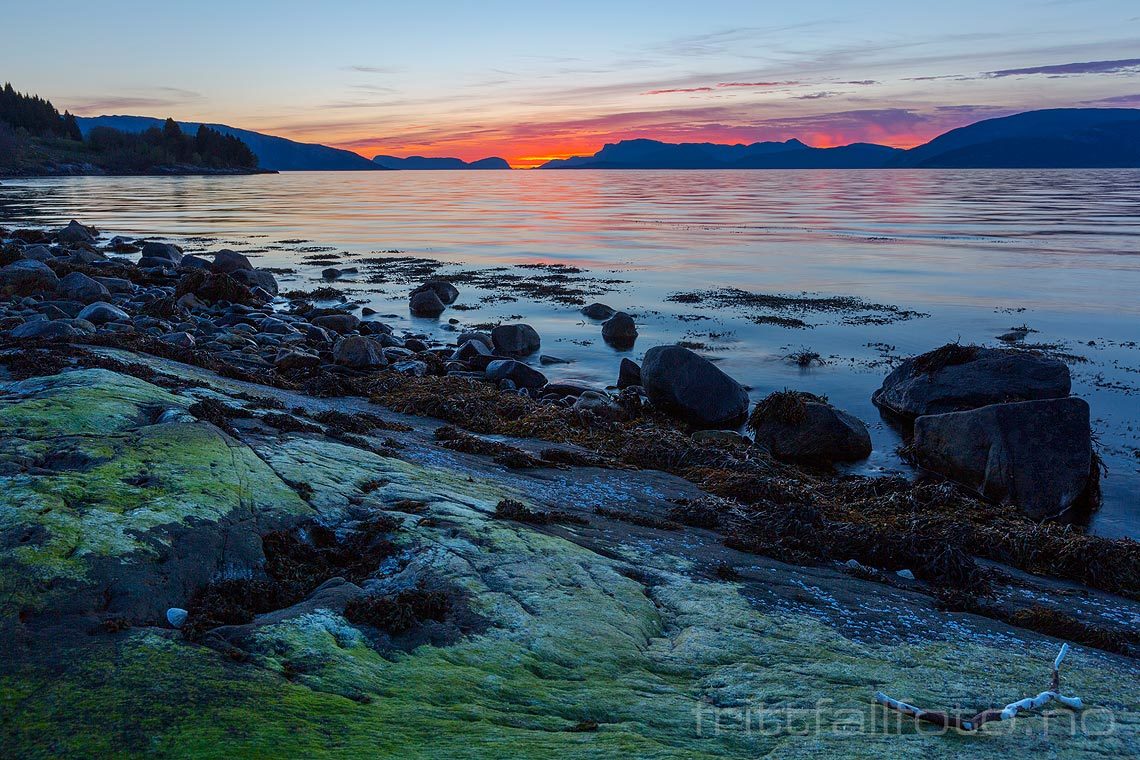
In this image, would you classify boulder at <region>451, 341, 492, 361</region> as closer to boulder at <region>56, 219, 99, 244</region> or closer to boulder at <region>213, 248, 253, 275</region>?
boulder at <region>213, 248, 253, 275</region>

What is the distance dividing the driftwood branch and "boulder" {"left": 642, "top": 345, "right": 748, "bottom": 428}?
10.5 meters

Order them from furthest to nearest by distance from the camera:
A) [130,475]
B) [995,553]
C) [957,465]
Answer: [957,465], [995,553], [130,475]

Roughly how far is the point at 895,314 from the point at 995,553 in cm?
1786

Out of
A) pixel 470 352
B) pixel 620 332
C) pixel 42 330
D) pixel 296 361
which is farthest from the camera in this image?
pixel 620 332

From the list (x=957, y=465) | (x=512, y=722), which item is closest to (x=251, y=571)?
(x=512, y=722)

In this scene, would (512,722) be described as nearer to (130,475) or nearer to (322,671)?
(322,671)

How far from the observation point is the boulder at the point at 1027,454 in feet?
36.5

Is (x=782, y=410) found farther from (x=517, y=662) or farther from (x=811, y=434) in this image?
(x=517, y=662)

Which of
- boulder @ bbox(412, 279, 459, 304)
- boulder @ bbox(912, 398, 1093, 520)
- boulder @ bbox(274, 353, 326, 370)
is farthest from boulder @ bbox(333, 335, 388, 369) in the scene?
boulder @ bbox(912, 398, 1093, 520)

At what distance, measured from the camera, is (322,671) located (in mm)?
3914

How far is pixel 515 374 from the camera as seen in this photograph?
16.3 metres

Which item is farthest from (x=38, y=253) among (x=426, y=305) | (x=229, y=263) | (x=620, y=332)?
(x=620, y=332)

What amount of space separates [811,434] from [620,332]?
9.47 metres

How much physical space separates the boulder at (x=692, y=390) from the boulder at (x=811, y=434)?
1307 mm
